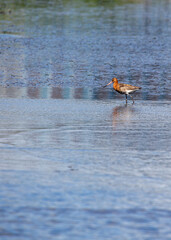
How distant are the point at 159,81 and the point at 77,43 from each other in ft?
34.6

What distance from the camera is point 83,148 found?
382 inches

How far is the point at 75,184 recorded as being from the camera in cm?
768

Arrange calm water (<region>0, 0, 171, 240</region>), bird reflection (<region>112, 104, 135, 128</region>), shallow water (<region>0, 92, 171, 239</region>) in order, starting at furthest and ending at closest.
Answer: bird reflection (<region>112, 104, 135, 128</region>), calm water (<region>0, 0, 171, 240</region>), shallow water (<region>0, 92, 171, 239</region>)

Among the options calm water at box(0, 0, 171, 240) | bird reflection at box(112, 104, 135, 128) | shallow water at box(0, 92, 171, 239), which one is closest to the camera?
shallow water at box(0, 92, 171, 239)

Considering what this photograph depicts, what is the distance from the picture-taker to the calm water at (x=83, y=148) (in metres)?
6.43

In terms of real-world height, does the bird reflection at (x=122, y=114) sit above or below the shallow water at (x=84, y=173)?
above

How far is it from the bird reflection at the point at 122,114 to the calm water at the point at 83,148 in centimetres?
2

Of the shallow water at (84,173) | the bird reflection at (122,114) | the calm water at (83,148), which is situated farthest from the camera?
the bird reflection at (122,114)

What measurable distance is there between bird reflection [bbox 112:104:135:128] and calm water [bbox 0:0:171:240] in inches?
0.8

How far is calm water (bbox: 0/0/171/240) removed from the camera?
6.43m

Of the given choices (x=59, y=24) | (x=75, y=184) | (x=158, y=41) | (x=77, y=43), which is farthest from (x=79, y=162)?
(x=59, y=24)

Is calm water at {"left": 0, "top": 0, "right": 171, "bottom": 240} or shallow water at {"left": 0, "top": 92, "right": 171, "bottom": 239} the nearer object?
shallow water at {"left": 0, "top": 92, "right": 171, "bottom": 239}

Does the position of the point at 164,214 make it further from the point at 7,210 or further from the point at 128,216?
the point at 7,210

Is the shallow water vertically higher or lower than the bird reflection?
lower
